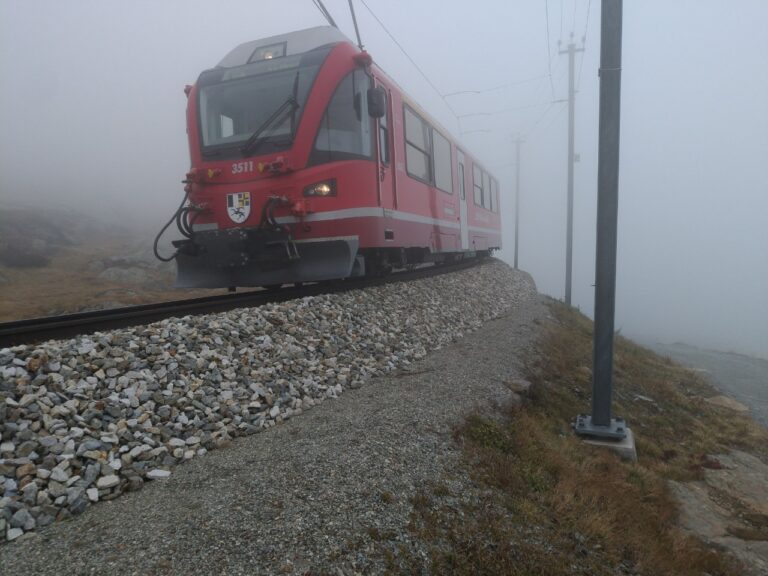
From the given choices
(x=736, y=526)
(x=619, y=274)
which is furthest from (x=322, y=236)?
(x=619, y=274)

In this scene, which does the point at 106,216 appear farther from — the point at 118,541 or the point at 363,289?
the point at 118,541

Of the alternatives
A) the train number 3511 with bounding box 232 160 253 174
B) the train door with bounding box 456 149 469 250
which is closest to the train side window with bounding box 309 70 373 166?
the train number 3511 with bounding box 232 160 253 174

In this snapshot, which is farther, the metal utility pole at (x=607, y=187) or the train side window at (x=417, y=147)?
the train side window at (x=417, y=147)

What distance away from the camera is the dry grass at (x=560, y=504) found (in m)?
2.95

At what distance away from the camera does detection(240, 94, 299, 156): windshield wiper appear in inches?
281

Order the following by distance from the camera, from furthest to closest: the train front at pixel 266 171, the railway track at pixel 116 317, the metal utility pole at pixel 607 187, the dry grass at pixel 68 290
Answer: the dry grass at pixel 68 290 < the train front at pixel 266 171 < the metal utility pole at pixel 607 187 < the railway track at pixel 116 317

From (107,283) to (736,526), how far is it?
23241 mm

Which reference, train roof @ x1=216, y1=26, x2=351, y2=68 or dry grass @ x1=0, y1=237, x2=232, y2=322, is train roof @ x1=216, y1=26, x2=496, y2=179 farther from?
dry grass @ x1=0, y1=237, x2=232, y2=322

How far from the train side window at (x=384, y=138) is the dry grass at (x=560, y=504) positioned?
154 inches

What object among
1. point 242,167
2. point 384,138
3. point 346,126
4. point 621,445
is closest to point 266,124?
point 242,167

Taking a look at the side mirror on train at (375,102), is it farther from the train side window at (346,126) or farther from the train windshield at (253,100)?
the train windshield at (253,100)

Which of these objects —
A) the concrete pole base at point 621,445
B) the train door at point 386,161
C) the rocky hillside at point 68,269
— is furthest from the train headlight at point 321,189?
the rocky hillside at point 68,269

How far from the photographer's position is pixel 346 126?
23.9 ft

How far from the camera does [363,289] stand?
793 centimetres
